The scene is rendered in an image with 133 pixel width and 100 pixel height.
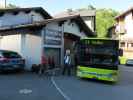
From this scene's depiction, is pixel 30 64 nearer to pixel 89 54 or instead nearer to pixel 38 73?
pixel 38 73

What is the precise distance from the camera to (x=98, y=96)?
1285cm

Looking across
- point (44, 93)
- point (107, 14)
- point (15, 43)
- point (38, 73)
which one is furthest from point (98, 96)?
point (107, 14)

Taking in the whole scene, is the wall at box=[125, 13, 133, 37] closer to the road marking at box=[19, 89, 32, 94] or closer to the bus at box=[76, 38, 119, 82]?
the bus at box=[76, 38, 119, 82]

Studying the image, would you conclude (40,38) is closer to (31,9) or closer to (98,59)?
(98,59)

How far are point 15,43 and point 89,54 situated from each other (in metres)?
8.01

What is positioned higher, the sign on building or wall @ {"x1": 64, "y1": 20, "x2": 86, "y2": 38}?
wall @ {"x1": 64, "y1": 20, "x2": 86, "y2": 38}

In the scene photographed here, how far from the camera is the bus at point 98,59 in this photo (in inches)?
679

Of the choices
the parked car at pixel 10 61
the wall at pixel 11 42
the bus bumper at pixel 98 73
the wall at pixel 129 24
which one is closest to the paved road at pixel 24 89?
the parked car at pixel 10 61

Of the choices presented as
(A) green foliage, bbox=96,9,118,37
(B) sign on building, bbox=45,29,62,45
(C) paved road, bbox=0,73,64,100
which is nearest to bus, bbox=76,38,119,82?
(C) paved road, bbox=0,73,64,100

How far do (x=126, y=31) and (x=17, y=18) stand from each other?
23377 millimetres

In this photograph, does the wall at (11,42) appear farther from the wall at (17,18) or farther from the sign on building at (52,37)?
the wall at (17,18)

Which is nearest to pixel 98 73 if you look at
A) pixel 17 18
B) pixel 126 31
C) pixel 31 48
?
pixel 31 48

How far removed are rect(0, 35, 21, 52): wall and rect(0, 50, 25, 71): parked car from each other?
10.1 ft

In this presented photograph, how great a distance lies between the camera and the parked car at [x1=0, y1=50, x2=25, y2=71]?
19.5m
